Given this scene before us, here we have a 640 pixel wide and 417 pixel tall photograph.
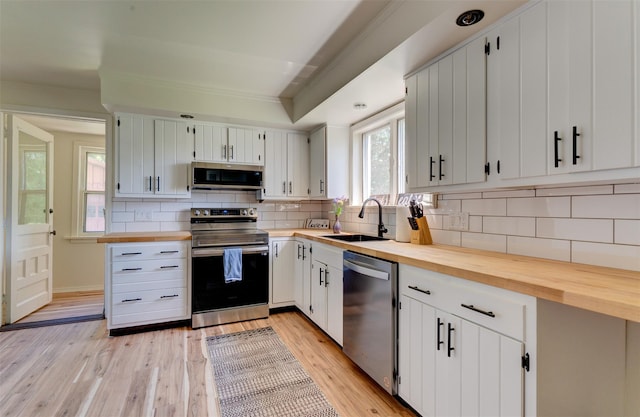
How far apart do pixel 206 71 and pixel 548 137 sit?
2693 mm

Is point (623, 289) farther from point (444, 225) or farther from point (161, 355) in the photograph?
point (161, 355)

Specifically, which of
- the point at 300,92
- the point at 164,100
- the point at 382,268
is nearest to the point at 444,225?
the point at 382,268

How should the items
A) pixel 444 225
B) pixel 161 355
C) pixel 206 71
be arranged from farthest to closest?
pixel 206 71
pixel 161 355
pixel 444 225

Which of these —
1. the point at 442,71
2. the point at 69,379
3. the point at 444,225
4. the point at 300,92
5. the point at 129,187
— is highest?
the point at 300,92

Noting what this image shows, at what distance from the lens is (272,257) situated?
11.0 feet

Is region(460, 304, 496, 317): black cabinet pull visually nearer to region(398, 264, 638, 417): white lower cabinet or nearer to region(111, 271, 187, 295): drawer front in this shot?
region(398, 264, 638, 417): white lower cabinet

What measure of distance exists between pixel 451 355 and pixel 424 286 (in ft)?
1.11

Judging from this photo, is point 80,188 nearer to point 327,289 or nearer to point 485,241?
point 327,289

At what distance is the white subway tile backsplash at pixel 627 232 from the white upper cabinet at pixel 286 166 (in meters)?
2.93

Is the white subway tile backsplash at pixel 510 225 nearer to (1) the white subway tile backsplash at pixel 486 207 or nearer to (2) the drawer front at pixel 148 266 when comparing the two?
(1) the white subway tile backsplash at pixel 486 207

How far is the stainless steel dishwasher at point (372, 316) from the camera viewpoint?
183cm

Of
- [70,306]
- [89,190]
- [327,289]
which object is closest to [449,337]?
[327,289]

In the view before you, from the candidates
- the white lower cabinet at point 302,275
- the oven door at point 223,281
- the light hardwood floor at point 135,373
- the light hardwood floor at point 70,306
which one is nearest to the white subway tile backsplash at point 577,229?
the light hardwood floor at point 135,373

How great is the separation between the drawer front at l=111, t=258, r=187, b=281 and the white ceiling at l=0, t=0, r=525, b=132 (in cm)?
176
